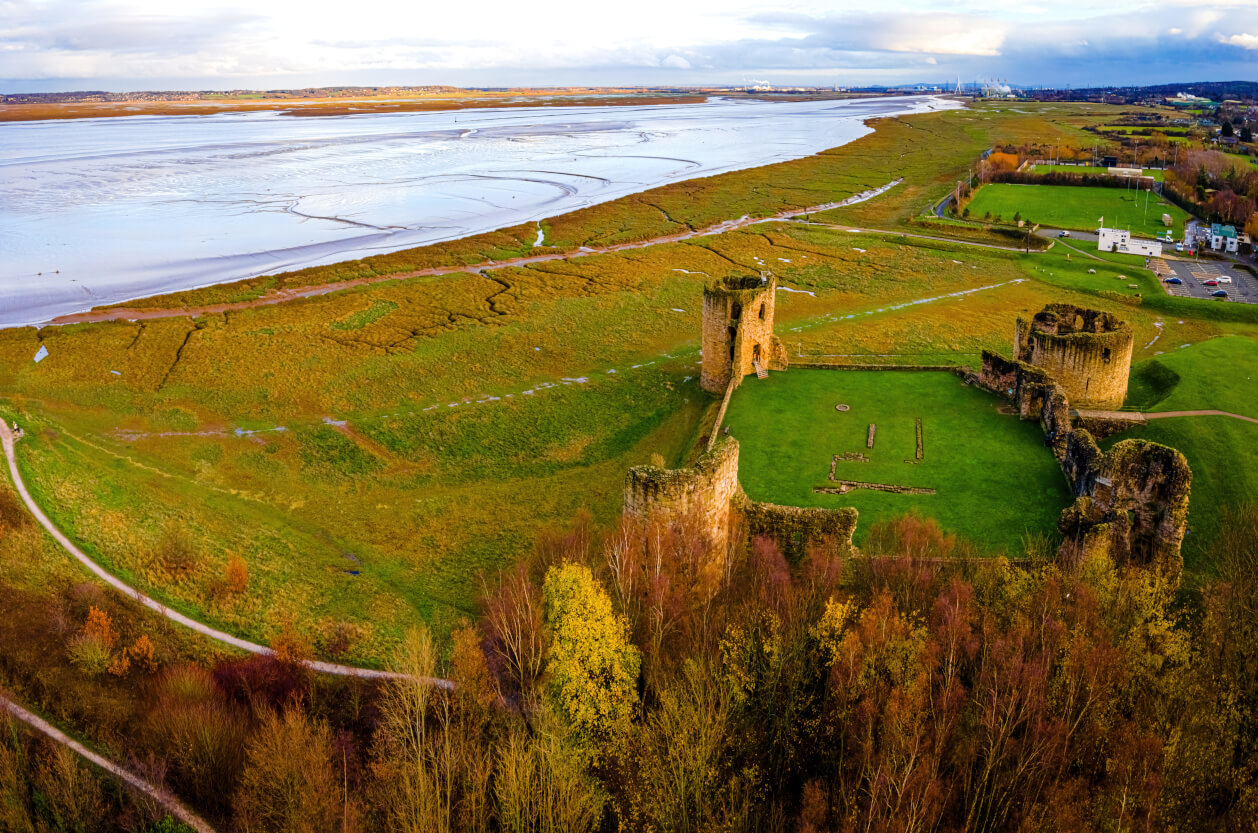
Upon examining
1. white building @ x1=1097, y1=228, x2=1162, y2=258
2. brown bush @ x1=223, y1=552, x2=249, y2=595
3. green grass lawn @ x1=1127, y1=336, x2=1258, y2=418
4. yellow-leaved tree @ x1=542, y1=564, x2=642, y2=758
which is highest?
white building @ x1=1097, y1=228, x2=1162, y2=258

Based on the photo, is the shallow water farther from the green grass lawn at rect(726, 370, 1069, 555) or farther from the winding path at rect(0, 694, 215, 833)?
the green grass lawn at rect(726, 370, 1069, 555)

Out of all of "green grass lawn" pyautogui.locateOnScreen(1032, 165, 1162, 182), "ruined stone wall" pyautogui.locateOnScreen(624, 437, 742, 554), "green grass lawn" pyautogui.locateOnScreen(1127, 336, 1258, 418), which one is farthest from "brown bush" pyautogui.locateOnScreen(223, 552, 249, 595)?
"green grass lawn" pyautogui.locateOnScreen(1032, 165, 1162, 182)

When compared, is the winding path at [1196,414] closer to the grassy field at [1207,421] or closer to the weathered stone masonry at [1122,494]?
the grassy field at [1207,421]

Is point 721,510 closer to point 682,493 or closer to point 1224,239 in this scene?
point 682,493

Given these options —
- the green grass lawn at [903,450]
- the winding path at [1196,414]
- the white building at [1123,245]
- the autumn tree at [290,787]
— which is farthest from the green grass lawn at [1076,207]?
the autumn tree at [290,787]

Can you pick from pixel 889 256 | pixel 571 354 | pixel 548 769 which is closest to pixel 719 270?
pixel 889 256

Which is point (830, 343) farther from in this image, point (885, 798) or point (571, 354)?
point (885, 798)
